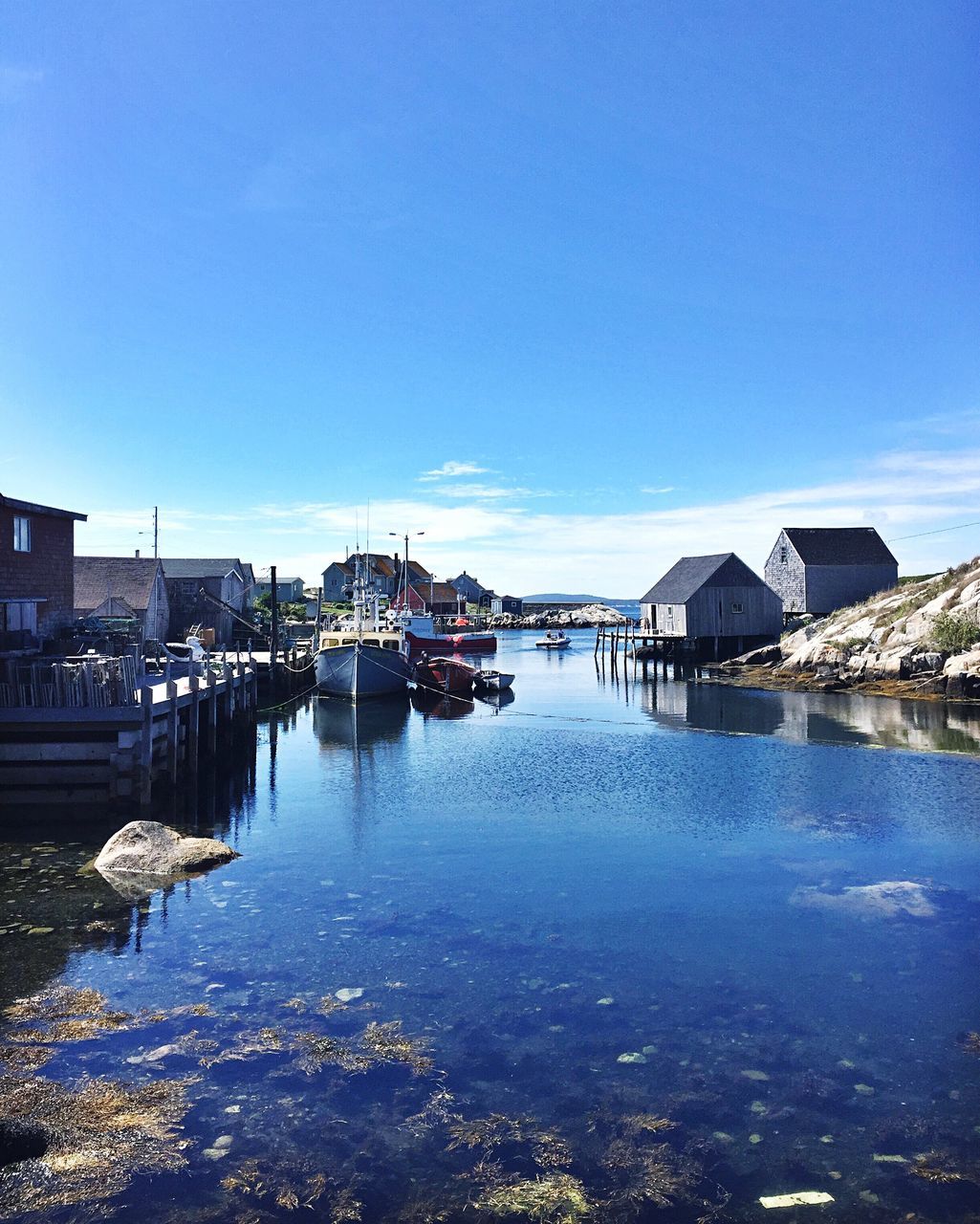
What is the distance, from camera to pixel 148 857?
55.2 feet

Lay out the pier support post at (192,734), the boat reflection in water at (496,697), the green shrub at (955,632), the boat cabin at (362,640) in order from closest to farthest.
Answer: the pier support post at (192,734) < the green shrub at (955,632) < the boat cabin at (362,640) < the boat reflection in water at (496,697)

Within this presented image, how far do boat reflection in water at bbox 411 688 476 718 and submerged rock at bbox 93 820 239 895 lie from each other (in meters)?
28.0

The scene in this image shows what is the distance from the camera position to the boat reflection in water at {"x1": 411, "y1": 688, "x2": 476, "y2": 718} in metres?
46.4

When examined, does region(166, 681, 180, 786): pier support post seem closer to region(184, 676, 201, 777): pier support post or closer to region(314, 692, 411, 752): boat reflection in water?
region(184, 676, 201, 777): pier support post

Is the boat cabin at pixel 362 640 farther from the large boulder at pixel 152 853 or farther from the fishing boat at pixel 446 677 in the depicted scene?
the large boulder at pixel 152 853

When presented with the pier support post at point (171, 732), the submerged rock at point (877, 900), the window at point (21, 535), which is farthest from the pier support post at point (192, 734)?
the submerged rock at point (877, 900)

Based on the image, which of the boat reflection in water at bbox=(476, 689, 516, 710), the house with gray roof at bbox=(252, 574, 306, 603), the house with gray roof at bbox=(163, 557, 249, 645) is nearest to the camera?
the boat reflection in water at bbox=(476, 689, 516, 710)

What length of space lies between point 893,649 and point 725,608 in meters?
17.1

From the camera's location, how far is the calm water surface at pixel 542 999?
7.81 metres

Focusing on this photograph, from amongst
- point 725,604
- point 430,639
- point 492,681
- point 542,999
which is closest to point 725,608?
point 725,604

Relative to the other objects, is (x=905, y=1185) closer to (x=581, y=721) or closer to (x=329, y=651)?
(x=581, y=721)

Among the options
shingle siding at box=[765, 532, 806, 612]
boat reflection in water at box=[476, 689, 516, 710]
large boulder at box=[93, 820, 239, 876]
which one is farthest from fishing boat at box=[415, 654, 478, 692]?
large boulder at box=[93, 820, 239, 876]

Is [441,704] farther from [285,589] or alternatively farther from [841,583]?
[285,589]

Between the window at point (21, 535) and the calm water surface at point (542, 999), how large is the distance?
10.4 metres
